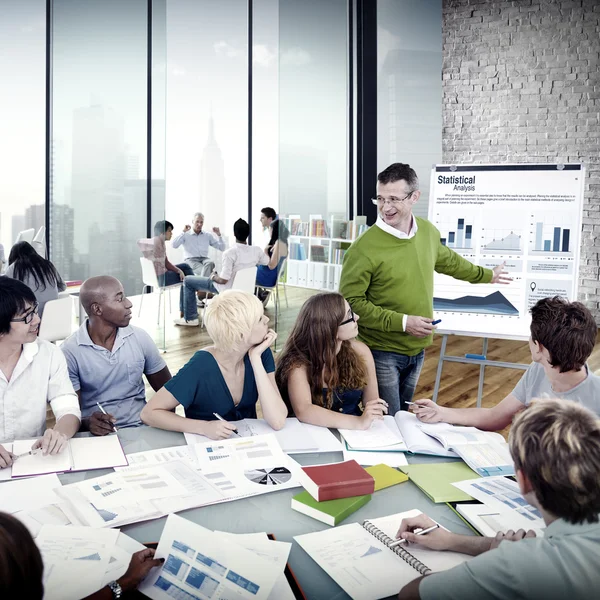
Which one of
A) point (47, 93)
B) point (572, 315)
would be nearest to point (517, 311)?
point (572, 315)

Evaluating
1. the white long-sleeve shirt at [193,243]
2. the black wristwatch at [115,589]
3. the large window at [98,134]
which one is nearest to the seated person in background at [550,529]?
the black wristwatch at [115,589]

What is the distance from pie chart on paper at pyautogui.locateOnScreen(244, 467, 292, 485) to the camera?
1854 millimetres

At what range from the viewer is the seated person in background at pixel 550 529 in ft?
3.65

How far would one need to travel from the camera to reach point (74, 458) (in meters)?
2.00

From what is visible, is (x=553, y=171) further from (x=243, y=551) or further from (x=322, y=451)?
(x=243, y=551)

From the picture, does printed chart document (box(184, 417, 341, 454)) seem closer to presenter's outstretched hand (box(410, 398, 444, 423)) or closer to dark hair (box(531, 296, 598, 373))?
presenter's outstretched hand (box(410, 398, 444, 423))

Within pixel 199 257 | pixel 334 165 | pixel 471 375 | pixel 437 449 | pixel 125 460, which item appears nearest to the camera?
pixel 125 460

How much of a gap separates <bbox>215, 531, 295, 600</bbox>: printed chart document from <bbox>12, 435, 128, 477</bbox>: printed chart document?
0.58 m

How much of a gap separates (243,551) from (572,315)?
1.42 m

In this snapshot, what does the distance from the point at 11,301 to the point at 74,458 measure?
0.63 m

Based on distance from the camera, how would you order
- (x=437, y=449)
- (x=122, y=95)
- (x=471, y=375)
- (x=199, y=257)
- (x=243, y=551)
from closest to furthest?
(x=243, y=551)
(x=437, y=449)
(x=122, y=95)
(x=471, y=375)
(x=199, y=257)

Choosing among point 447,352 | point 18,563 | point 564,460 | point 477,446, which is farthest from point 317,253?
Result: point 18,563

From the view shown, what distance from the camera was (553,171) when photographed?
4.02 meters

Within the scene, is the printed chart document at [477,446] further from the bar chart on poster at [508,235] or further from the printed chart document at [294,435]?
the bar chart on poster at [508,235]
